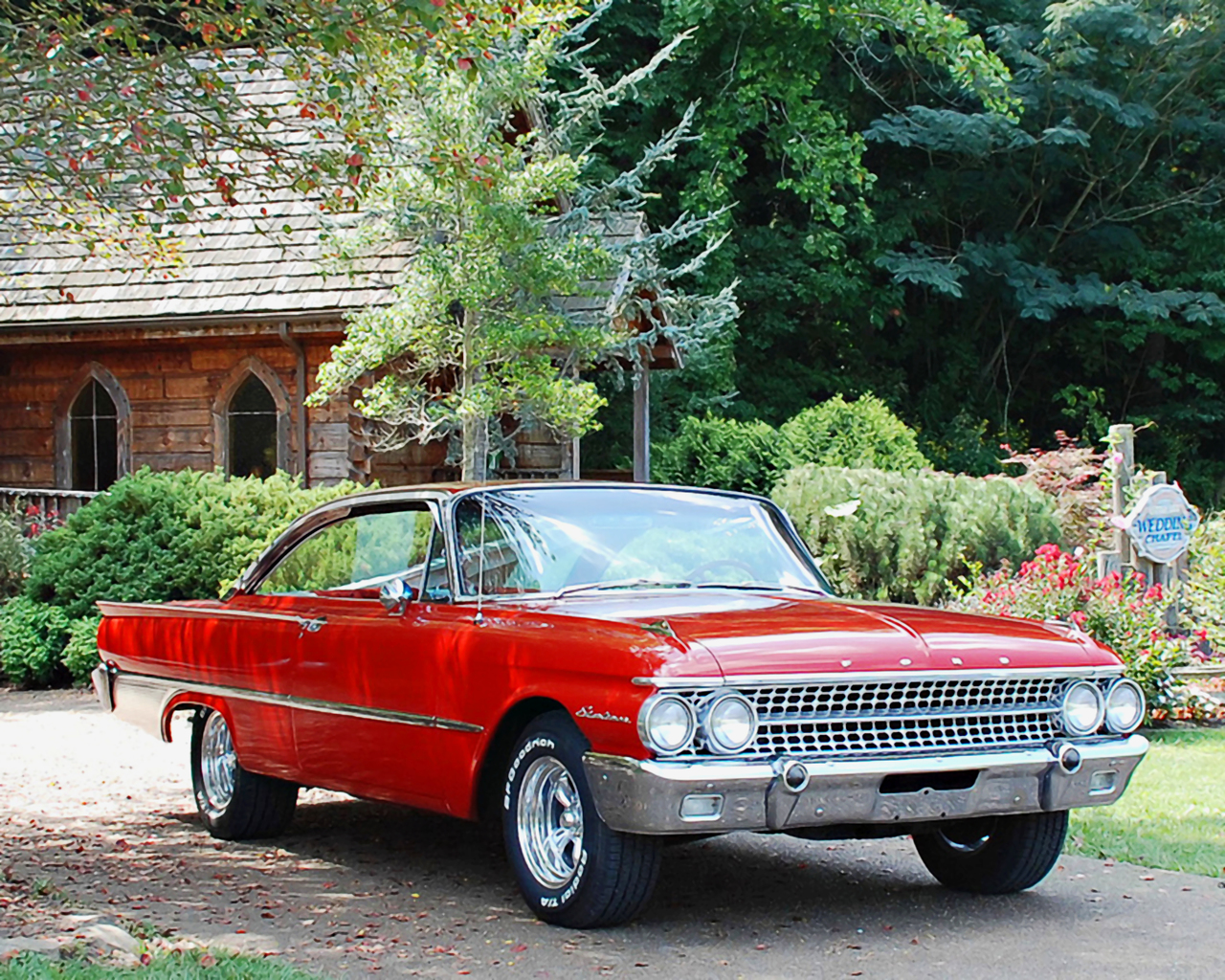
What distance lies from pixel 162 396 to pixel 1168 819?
1503cm

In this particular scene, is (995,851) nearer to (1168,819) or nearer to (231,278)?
(1168,819)

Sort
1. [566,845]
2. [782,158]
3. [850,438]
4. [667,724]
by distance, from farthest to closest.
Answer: [782,158] → [850,438] → [566,845] → [667,724]

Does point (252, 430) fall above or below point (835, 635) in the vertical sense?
above

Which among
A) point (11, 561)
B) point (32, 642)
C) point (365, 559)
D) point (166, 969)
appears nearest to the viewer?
point (166, 969)

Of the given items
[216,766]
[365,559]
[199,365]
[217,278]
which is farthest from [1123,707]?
[199,365]

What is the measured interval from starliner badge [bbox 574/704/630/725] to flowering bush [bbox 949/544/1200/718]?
6528 millimetres

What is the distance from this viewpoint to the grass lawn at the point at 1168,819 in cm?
766

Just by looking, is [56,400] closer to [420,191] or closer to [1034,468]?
[420,191]

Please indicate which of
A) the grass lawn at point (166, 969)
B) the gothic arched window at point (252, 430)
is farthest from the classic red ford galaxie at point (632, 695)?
the gothic arched window at point (252, 430)

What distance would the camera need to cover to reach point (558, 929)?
6.09 m

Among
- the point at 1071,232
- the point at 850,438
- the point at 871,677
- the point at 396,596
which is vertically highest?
the point at 1071,232

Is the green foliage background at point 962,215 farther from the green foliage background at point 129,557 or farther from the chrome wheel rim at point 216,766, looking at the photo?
the chrome wheel rim at point 216,766

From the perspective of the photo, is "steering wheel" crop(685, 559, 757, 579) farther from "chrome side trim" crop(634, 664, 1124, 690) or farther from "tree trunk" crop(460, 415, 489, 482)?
"tree trunk" crop(460, 415, 489, 482)

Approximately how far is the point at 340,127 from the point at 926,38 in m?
17.6
